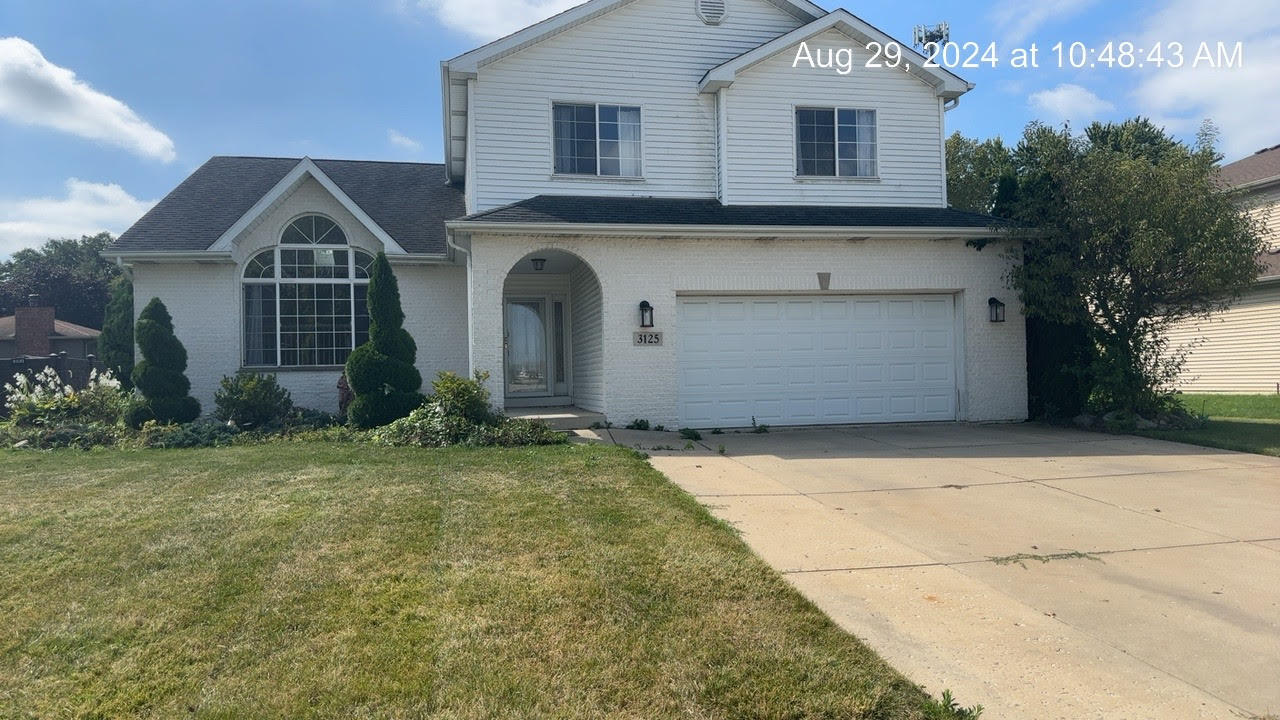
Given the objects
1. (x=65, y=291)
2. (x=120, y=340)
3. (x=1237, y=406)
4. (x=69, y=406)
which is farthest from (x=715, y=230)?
(x=65, y=291)

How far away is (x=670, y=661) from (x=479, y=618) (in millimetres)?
1107

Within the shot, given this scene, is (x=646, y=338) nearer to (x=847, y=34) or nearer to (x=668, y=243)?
(x=668, y=243)

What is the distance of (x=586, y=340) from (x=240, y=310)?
6782 mm

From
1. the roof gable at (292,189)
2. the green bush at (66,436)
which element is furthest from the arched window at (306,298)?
the green bush at (66,436)

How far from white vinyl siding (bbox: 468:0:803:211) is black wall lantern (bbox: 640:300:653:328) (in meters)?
2.64

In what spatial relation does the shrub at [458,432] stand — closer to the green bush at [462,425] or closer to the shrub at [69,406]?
the green bush at [462,425]

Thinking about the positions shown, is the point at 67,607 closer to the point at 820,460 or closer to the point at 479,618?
the point at 479,618

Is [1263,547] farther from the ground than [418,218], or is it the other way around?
[418,218]

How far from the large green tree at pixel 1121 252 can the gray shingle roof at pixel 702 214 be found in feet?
3.31

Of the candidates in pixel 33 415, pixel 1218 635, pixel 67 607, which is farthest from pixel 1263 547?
pixel 33 415

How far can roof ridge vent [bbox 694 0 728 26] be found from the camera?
1436cm

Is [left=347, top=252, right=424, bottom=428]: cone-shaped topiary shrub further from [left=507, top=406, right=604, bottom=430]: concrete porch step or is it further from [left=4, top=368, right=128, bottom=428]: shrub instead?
[left=4, top=368, right=128, bottom=428]: shrub

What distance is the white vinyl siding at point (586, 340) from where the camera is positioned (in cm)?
1299

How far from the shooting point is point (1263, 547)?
18.0 ft
